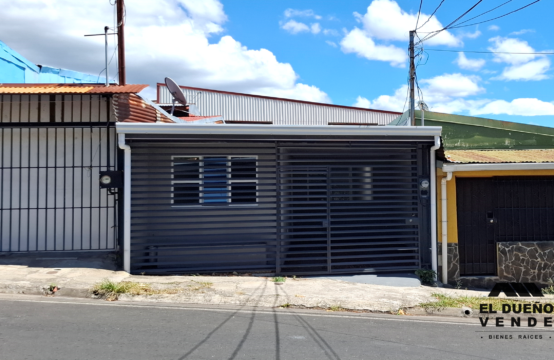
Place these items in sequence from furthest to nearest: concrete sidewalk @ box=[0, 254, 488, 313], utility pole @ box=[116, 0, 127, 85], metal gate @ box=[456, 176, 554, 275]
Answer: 1. utility pole @ box=[116, 0, 127, 85]
2. metal gate @ box=[456, 176, 554, 275]
3. concrete sidewalk @ box=[0, 254, 488, 313]

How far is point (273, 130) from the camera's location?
28.9 ft

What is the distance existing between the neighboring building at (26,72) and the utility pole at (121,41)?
454 cm

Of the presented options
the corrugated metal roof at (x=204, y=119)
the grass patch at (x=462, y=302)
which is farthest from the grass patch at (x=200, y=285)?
the corrugated metal roof at (x=204, y=119)

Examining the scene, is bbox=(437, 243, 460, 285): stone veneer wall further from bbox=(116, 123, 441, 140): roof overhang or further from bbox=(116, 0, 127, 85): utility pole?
bbox=(116, 0, 127, 85): utility pole

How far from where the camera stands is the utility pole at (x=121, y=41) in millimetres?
11852

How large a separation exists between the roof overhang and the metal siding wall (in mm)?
1855

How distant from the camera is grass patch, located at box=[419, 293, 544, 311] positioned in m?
7.23

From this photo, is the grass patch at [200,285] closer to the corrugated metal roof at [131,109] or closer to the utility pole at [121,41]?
the corrugated metal roof at [131,109]

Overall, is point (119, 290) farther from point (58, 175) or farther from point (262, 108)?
point (262, 108)

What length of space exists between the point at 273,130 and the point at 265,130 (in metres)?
0.16

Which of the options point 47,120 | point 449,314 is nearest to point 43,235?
point 47,120

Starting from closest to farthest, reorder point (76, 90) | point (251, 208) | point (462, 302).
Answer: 1. point (462, 302)
2. point (251, 208)
3. point (76, 90)

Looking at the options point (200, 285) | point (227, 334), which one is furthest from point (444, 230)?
point (227, 334)

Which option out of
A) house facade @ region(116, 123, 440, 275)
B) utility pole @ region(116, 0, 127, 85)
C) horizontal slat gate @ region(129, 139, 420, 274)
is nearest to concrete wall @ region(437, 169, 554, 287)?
house facade @ region(116, 123, 440, 275)
